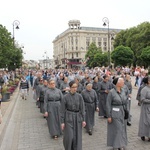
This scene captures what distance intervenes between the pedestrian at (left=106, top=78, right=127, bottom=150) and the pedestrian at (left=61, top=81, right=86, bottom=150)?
31.1 inches

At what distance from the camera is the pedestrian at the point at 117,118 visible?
21.0 ft

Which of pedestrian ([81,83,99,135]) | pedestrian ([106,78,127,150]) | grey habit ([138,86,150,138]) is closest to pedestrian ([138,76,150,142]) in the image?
grey habit ([138,86,150,138])

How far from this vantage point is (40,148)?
7.16m

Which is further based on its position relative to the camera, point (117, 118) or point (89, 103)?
point (89, 103)

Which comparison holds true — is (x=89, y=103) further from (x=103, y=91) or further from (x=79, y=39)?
(x=79, y=39)

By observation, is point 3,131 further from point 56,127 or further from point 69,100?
point 69,100

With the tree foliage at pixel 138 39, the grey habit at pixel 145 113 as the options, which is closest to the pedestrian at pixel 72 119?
the grey habit at pixel 145 113

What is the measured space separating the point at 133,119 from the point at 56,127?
3.68 meters

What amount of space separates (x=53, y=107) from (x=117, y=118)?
2.48 meters

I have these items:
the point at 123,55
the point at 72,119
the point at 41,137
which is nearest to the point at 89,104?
the point at 41,137

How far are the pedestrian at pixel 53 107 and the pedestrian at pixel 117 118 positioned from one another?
2.17m

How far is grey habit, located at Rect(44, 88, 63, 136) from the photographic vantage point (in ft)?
26.7

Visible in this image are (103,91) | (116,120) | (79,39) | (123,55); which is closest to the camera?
(116,120)

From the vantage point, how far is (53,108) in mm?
8219
